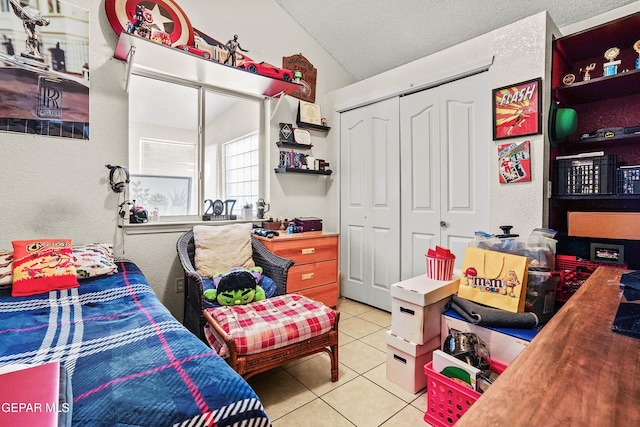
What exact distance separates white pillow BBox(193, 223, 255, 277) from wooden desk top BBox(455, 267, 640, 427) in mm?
2140

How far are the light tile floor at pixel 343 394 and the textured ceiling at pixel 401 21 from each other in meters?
2.77

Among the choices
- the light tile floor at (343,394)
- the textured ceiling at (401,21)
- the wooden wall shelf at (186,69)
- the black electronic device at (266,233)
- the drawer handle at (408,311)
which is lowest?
the light tile floor at (343,394)

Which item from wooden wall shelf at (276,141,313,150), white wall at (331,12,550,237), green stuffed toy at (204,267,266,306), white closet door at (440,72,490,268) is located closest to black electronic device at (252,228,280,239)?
green stuffed toy at (204,267,266,306)

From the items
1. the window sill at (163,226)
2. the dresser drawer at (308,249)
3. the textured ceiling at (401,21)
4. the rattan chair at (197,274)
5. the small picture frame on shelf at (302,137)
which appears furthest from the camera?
the small picture frame on shelf at (302,137)

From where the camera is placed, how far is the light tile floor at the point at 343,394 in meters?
1.58

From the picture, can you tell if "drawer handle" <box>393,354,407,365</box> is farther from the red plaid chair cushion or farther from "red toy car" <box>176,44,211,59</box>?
"red toy car" <box>176,44,211,59</box>

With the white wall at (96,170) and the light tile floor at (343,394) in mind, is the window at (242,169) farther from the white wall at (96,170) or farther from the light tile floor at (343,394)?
the light tile floor at (343,394)

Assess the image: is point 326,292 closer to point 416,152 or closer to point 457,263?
point 457,263

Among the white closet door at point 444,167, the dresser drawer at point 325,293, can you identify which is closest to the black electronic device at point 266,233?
the dresser drawer at point 325,293

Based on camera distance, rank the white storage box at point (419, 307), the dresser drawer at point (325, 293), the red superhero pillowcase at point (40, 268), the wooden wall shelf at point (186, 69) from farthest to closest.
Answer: the dresser drawer at point (325, 293) < the wooden wall shelf at point (186, 69) < the white storage box at point (419, 307) < the red superhero pillowcase at point (40, 268)

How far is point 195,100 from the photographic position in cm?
285

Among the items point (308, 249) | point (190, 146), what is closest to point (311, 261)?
A: point (308, 249)

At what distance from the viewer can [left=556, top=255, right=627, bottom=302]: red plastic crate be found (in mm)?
1809

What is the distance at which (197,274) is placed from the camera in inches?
75.9
